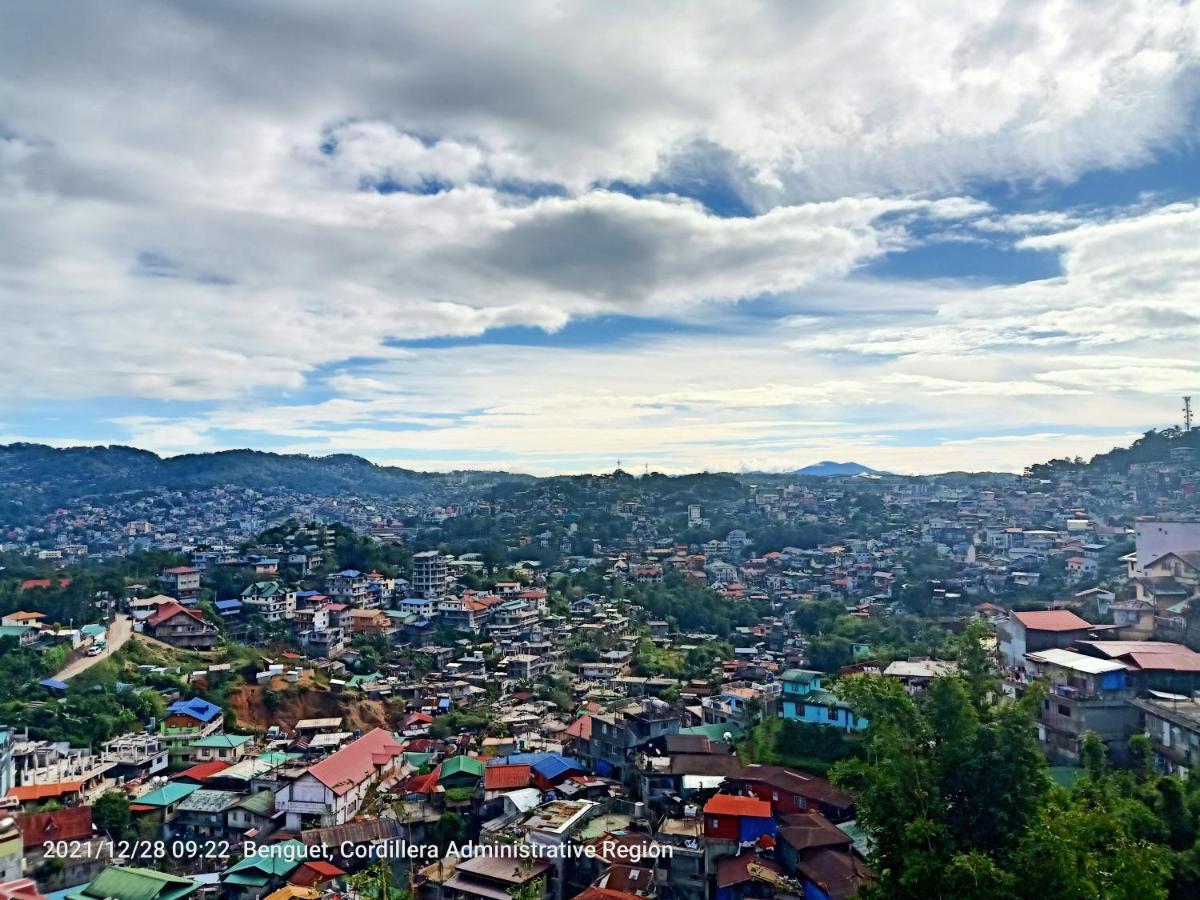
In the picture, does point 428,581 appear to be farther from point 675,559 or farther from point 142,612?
point 675,559

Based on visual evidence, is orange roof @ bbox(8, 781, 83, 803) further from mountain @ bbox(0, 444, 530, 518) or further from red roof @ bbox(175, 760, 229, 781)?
mountain @ bbox(0, 444, 530, 518)

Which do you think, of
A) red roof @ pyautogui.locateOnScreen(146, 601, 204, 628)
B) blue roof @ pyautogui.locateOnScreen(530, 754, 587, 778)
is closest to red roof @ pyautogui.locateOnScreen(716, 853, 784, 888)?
blue roof @ pyautogui.locateOnScreen(530, 754, 587, 778)

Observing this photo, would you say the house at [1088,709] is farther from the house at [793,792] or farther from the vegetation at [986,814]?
the vegetation at [986,814]

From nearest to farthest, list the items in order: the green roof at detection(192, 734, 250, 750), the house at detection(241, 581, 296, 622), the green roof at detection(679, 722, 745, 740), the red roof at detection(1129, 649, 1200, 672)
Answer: the red roof at detection(1129, 649, 1200, 672) → the green roof at detection(679, 722, 745, 740) → the green roof at detection(192, 734, 250, 750) → the house at detection(241, 581, 296, 622)

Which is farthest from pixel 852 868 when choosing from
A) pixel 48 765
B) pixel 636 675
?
pixel 48 765

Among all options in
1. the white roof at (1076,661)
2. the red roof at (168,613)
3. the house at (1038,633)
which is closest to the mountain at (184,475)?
the red roof at (168,613)
